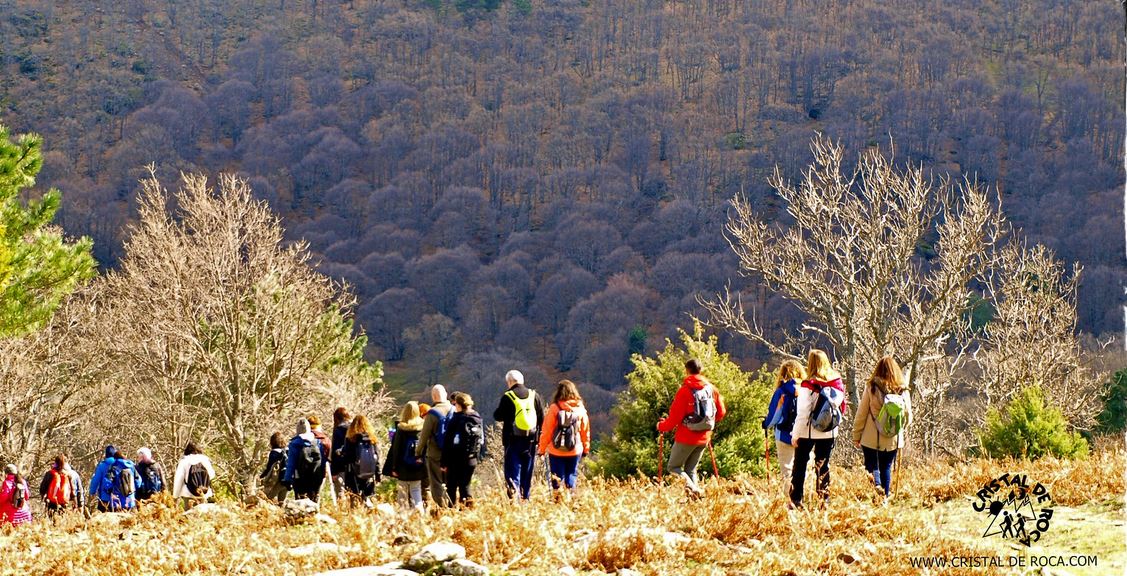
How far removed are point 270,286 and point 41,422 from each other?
1095 centimetres

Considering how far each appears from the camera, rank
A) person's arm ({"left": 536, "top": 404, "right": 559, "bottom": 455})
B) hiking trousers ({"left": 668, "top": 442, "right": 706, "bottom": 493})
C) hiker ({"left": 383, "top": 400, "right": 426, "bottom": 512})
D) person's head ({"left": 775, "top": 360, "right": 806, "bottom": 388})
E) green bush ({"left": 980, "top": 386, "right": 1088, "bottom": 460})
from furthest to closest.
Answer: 1. green bush ({"left": 980, "top": 386, "right": 1088, "bottom": 460})
2. hiker ({"left": 383, "top": 400, "right": 426, "bottom": 512})
3. person's arm ({"left": 536, "top": 404, "right": 559, "bottom": 455})
4. hiking trousers ({"left": 668, "top": 442, "right": 706, "bottom": 493})
5. person's head ({"left": 775, "top": 360, "right": 806, "bottom": 388})

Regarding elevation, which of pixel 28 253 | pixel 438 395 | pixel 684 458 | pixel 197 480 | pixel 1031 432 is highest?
pixel 28 253

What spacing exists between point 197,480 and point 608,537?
7344mm

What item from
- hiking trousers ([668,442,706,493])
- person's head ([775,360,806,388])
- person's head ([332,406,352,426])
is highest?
person's head ([775,360,806,388])

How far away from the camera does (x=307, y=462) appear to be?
11.7 meters

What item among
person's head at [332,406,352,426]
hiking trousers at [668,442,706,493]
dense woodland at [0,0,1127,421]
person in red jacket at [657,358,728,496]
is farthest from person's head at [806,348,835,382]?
dense woodland at [0,0,1127,421]

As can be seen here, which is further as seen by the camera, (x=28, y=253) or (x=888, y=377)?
(x=28, y=253)

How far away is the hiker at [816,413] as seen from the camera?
8.38 m

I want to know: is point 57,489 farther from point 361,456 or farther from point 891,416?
point 891,416

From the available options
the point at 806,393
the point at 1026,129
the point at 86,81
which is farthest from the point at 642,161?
the point at 806,393

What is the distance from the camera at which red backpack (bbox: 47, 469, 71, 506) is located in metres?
14.3

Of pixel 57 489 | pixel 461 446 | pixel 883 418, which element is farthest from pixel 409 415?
pixel 57 489

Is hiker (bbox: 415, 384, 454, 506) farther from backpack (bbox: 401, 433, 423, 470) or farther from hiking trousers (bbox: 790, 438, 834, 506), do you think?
hiking trousers (bbox: 790, 438, 834, 506)

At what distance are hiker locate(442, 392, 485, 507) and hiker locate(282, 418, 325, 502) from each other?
2430 millimetres
